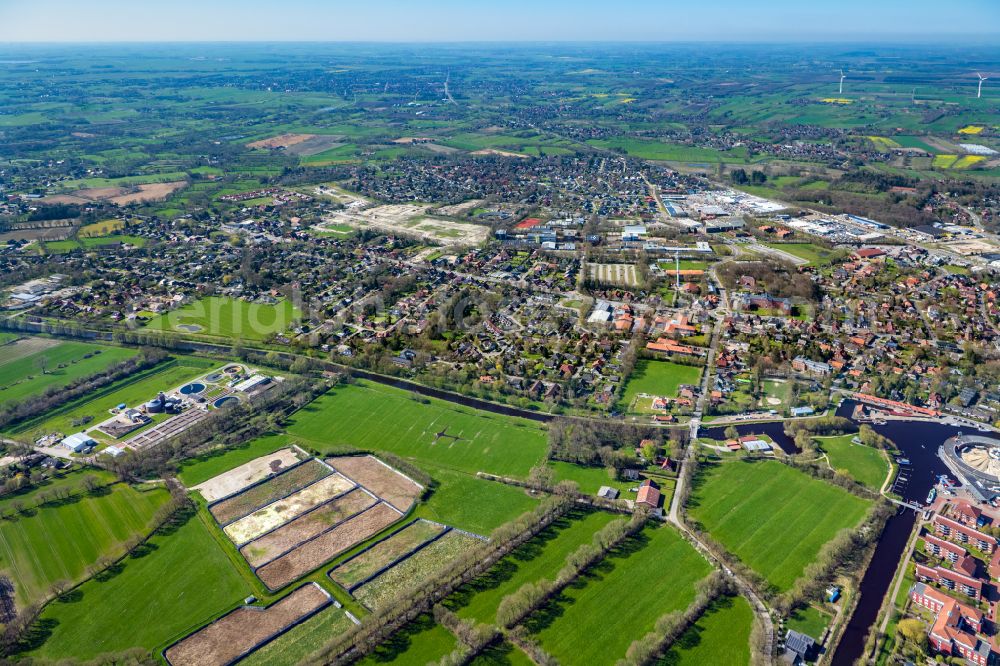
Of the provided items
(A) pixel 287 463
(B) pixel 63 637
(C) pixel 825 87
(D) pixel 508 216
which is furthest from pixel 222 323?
(C) pixel 825 87

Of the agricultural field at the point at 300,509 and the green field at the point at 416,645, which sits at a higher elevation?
the agricultural field at the point at 300,509

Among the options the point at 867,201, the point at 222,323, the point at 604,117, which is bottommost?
the point at 222,323

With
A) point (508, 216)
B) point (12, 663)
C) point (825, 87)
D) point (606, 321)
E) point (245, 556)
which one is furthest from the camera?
point (825, 87)

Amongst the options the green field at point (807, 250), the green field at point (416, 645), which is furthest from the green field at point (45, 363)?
the green field at point (807, 250)

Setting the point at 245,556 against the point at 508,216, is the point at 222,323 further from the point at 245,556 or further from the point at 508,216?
the point at 508,216

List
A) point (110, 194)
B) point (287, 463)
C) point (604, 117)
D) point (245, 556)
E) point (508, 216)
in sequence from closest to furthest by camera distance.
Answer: point (245, 556) → point (287, 463) → point (508, 216) → point (110, 194) → point (604, 117)

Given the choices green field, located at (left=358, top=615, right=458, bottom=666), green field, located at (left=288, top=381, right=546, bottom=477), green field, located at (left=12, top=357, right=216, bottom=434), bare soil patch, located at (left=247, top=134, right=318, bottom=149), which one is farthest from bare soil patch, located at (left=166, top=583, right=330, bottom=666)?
bare soil patch, located at (left=247, top=134, right=318, bottom=149)

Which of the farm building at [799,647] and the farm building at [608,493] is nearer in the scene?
the farm building at [799,647]

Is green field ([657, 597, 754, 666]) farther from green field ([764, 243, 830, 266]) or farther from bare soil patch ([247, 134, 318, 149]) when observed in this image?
bare soil patch ([247, 134, 318, 149])

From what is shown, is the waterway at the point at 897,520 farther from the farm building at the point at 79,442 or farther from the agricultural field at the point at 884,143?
the agricultural field at the point at 884,143
